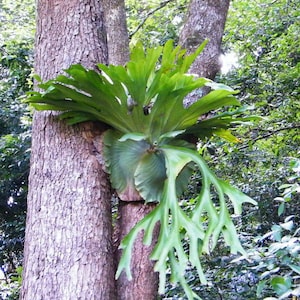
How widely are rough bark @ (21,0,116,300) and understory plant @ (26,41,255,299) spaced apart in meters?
0.06

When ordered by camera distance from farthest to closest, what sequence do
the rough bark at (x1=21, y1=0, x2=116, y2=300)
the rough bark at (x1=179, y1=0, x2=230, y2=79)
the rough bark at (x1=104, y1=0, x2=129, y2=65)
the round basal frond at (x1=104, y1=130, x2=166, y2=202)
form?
the rough bark at (x1=104, y1=0, x2=129, y2=65), the rough bark at (x1=179, y1=0, x2=230, y2=79), the round basal frond at (x1=104, y1=130, x2=166, y2=202), the rough bark at (x1=21, y1=0, x2=116, y2=300)

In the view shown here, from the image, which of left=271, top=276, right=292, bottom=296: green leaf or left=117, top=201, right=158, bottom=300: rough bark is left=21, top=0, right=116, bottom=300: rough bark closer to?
left=117, top=201, right=158, bottom=300: rough bark

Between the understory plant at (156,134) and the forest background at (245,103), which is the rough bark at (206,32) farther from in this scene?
the forest background at (245,103)

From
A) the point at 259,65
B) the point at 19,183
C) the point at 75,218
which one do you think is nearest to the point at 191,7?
the point at 75,218

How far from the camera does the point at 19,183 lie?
548 cm

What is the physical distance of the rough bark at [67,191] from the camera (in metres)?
1.14

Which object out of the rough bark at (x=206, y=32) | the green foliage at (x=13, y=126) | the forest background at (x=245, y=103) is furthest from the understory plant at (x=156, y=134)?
the green foliage at (x=13, y=126)

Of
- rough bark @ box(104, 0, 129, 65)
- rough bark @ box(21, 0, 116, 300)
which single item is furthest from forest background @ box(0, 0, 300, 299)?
rough bark @ box(21, 0, 116, 300)

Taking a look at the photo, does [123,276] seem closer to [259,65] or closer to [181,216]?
[181,216]

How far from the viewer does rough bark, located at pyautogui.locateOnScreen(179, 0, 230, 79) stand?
5.40ft

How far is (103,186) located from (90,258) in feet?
0.74

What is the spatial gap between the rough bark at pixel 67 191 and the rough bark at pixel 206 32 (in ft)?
1.39

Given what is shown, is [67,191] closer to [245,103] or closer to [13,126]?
[245,103]

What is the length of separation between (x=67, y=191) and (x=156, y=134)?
33 cm
